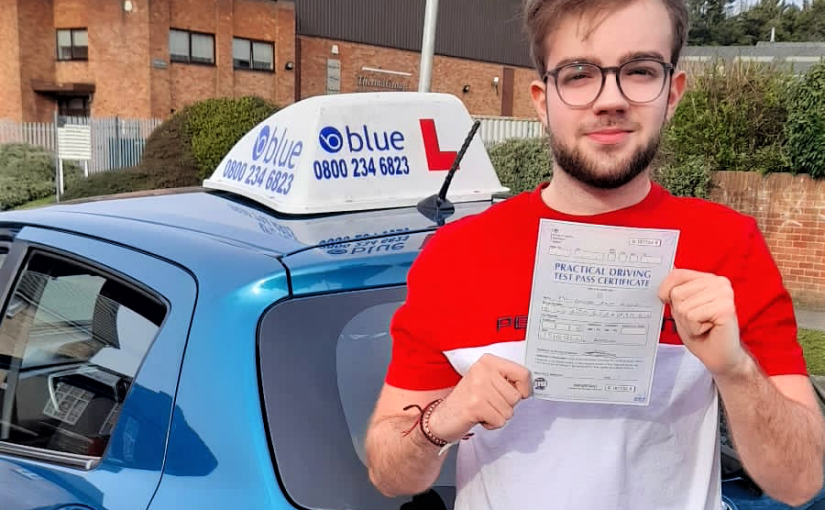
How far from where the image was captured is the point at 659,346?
1252 millimetres

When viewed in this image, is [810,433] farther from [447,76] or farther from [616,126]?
[447,76]

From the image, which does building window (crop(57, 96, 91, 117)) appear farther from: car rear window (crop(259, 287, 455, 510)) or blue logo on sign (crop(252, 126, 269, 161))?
car rear window (crop(259, 287, 455, 510))

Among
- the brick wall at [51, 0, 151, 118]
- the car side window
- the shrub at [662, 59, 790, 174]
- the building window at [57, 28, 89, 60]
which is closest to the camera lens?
the car side window

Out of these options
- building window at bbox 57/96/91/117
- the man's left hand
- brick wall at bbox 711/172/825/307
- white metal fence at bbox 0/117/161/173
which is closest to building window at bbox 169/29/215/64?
white metal fence at bbox 0/117/161/173

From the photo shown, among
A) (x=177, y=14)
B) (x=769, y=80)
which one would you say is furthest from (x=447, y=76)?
(x=769, y=80)

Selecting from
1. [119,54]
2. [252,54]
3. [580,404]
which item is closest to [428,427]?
[580,404]

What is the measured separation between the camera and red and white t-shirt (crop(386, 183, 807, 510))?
1252 millimetres

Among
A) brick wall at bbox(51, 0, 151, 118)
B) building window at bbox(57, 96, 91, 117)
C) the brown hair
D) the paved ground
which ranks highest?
brick wall at bbox(51, 0, 151, 118)

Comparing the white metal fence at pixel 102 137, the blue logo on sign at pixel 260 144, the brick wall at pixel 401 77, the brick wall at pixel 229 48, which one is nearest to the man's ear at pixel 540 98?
the blue logo on sign at pixel 260 144

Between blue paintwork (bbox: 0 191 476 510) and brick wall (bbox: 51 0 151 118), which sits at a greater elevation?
brick wall (bbox: 51 0 151 118)

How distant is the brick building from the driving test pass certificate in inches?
1063

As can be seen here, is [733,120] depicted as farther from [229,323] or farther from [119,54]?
[119,54]

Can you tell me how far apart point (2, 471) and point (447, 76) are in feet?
120

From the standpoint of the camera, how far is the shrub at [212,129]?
42.1 ft
